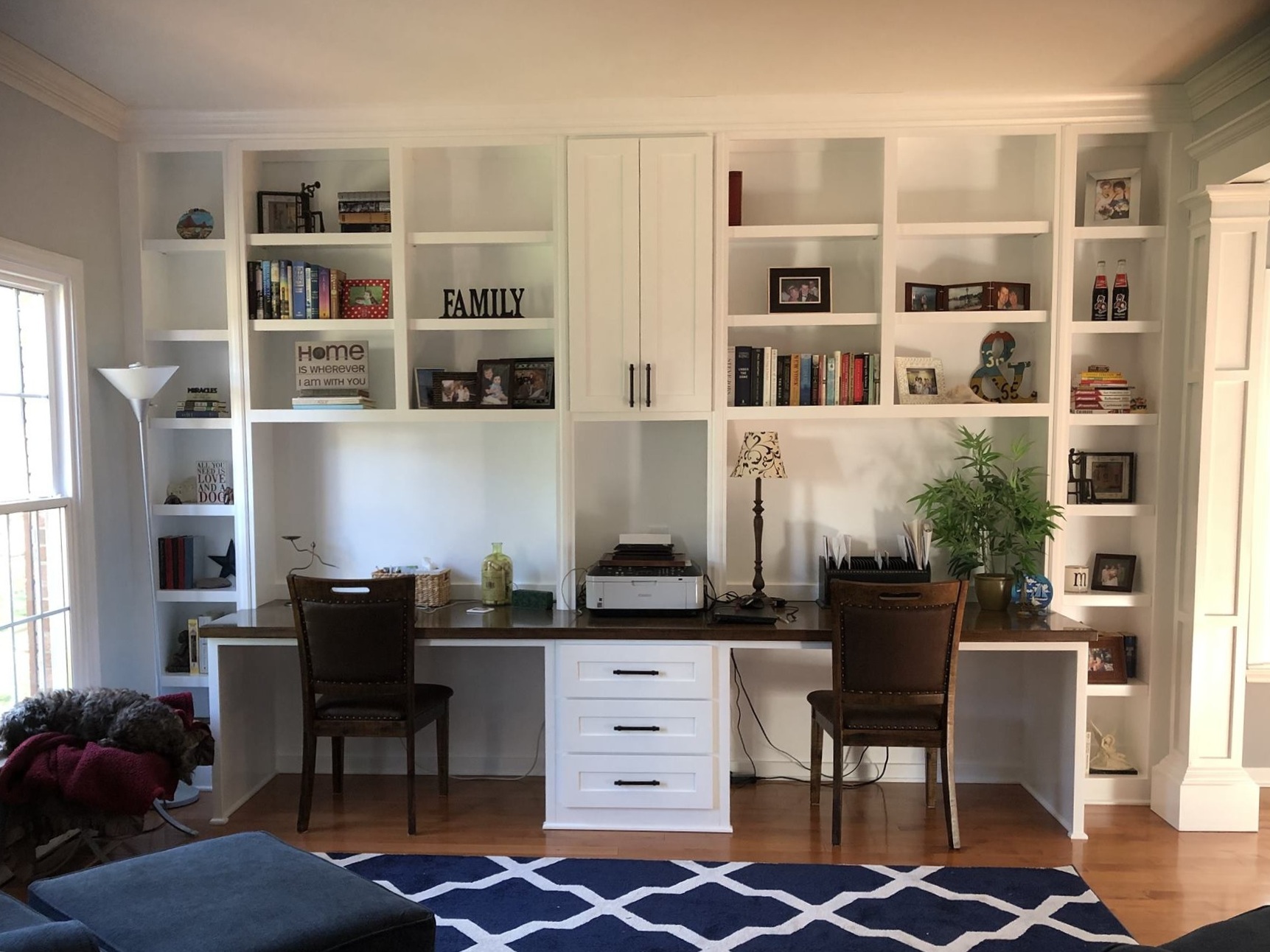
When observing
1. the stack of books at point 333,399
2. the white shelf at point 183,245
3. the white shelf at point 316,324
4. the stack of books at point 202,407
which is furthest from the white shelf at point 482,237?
the stack of books at point 202,407

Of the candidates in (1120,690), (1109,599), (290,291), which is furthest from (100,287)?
(1120,690)

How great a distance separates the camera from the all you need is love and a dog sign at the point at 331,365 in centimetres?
383

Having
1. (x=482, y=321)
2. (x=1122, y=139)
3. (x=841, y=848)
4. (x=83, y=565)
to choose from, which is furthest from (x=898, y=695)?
(x=83, y=565)

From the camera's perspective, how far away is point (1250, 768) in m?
3.81

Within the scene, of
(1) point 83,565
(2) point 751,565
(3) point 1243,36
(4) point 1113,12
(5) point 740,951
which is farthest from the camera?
(2) point 751,565

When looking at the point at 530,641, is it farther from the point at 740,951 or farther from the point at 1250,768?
the point at 1250,768

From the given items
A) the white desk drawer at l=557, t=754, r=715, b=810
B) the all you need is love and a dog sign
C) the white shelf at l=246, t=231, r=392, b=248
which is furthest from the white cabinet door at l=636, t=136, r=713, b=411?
the white desk drawer at l=557, t=754, r=715, b=810

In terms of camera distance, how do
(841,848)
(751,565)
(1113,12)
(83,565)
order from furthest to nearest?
(751,565)
(83,565)
(841,848)
(1113,12)

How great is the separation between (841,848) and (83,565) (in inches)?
114

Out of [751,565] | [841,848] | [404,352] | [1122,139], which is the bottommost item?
[841,848]

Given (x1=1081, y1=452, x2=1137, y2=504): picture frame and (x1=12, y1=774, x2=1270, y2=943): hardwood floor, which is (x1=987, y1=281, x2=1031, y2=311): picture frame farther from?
(x1=12, y1=774, x2=1270, y2=943): hardwood floor

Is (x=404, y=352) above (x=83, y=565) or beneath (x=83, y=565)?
above

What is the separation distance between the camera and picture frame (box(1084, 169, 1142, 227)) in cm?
360

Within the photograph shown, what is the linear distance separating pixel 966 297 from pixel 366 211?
239 centimetres
